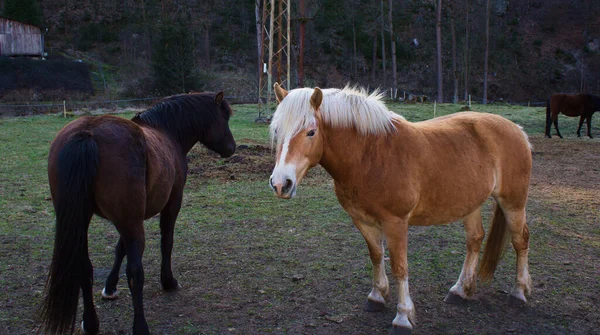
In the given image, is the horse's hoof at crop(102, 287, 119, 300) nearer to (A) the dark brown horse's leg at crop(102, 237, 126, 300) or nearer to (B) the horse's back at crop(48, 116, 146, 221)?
(A) the dark brown horse's leg at crop(102, 237, 126, 300)

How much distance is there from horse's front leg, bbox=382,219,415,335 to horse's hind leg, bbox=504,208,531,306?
1097 millimetres

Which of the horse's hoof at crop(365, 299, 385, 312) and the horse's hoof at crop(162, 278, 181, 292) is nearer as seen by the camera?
the horse's hoof at crop(365, 299, 385, 312)

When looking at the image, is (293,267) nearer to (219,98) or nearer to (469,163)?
(219,98)

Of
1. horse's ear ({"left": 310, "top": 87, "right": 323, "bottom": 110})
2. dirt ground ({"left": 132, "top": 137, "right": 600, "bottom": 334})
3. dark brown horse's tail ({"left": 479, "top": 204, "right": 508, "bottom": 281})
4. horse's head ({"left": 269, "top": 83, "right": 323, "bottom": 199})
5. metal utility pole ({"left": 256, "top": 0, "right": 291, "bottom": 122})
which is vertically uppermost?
metal utility pole ({"left": 256, "top": 0, "right": 291, "bottom": 122})

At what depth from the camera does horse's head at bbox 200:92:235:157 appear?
480 cm

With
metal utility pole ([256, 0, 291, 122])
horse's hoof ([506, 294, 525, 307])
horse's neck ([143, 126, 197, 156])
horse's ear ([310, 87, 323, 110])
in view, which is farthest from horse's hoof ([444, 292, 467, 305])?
metal utility pole ([256, 0, 291, 122])

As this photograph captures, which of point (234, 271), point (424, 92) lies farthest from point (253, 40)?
point (234, 271)

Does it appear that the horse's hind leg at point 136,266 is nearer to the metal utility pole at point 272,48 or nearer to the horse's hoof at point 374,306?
the horse's hoof at point 374,306

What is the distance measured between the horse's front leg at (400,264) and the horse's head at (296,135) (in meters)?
0.73

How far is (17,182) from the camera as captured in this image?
8336mm

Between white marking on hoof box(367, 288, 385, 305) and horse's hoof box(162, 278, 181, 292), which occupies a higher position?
white marking on hoof box(367, 288, 385, 305)

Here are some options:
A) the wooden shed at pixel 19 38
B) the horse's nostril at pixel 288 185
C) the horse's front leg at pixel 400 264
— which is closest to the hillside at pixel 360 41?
the wooden shed at pixel 19 38

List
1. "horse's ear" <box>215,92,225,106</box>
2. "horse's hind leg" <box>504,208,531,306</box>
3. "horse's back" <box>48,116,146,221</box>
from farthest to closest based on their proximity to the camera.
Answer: "horse's ear" <box>215,92,225,106</box> → "horse's hind leg" <box>504,208,531,306</box> → "horse's back" <box>48,116,146,221</box>

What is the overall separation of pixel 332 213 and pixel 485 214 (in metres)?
2.18
